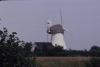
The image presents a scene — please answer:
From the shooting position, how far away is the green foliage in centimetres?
509

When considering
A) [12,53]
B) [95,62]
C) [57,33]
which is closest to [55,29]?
[57,33]

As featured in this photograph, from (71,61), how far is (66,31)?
30.4 metres

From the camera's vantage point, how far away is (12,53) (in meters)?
5.24

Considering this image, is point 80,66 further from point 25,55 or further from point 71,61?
point 25,55

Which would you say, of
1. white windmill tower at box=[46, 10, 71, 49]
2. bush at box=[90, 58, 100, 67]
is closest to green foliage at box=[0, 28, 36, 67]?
bush at box=[90, 58, 100, 67]

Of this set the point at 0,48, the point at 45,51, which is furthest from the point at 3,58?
the point at 45,51

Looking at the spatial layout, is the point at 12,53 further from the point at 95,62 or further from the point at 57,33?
the point at 57,33

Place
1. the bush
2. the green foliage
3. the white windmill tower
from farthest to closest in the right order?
1. the white windmill tower
2. the bush
3. the green foliage

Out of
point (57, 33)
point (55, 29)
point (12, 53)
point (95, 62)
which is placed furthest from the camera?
point (55, 29)

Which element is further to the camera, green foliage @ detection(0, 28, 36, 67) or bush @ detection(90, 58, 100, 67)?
bush @ detection(90, 58, 100, 67)

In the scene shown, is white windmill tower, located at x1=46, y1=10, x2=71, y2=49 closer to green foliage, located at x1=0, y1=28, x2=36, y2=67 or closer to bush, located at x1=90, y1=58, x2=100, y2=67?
bush, located at x1=90, y1=58, x2=100, y2=67

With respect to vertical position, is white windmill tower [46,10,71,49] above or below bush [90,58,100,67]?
above

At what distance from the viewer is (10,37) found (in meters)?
Answer: 5.43

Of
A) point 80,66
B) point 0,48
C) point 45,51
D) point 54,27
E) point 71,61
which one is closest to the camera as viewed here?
point 0,48
